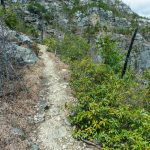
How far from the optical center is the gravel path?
651 inches

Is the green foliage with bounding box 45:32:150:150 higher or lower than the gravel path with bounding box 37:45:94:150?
higher

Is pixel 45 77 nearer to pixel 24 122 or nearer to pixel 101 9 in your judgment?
pixel 24 122

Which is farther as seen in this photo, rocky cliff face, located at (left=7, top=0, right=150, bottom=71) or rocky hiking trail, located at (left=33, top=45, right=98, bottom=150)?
rocky cliff face, located at (left=7, top=0, right=150, bottom=71)

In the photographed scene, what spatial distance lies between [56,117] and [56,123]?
780 mm

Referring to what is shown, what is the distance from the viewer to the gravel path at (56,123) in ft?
54.3

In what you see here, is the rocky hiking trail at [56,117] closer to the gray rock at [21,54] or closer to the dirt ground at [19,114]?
the dirt ground at [19,114]

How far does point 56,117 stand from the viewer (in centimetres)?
1948

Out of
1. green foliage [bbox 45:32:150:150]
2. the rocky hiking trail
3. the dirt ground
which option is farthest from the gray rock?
green foliage [bbox 45:32:150:150]

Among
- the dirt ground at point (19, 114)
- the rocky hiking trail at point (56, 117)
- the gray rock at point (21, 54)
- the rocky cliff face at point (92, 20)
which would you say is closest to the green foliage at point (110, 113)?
the rocky hiking trail at point (56, 117)

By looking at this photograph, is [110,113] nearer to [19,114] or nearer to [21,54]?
[19,114]

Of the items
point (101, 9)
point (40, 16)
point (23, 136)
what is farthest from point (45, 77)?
point (101, 9)

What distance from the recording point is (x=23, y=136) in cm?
1702

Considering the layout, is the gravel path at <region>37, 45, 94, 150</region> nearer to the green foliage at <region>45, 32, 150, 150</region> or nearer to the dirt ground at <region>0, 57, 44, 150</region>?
the green foliage at <region>45, 32, 150, 150</region>

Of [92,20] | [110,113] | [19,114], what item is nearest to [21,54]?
[19,114]
